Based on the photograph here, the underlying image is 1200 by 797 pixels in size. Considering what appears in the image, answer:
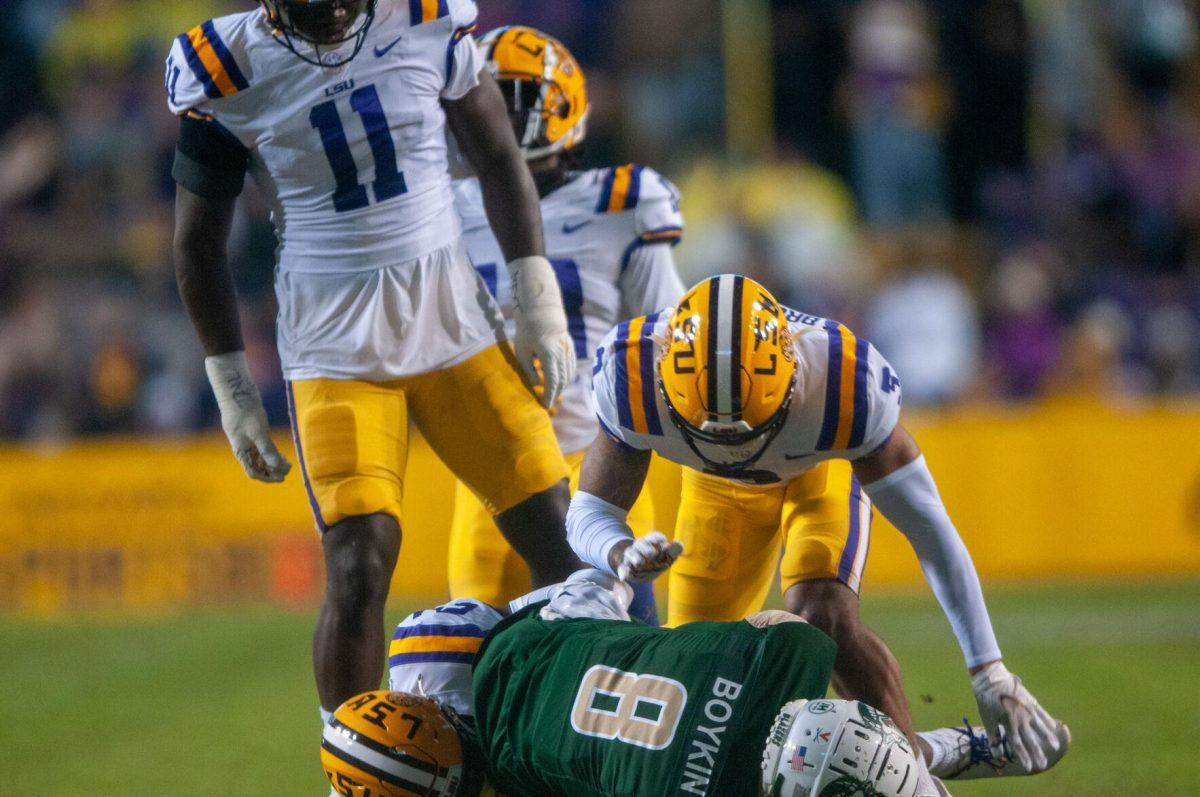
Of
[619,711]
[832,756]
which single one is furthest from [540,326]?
[832,756]

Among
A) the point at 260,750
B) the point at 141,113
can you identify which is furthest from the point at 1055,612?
the point at 141,113

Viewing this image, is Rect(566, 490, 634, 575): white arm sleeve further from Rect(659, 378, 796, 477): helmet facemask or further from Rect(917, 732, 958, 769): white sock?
Rect(917, 732, 958, 769): white sock

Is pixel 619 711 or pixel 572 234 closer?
pixel 619 711

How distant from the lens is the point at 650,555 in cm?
417

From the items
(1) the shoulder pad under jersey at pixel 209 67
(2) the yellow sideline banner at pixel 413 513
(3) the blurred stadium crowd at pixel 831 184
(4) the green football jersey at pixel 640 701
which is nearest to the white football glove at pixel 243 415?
(1) the shoulder pad under jersey at pixel 209 67

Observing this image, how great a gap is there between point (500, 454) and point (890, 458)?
3.89ft

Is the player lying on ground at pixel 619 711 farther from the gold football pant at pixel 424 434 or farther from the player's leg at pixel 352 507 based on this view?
the gold football pant at pixel 424 434

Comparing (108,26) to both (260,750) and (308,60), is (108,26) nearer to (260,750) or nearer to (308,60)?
(260,750)

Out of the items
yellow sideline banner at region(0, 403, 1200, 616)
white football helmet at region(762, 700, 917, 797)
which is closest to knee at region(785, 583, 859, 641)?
white football helmet at region(762, 700, 917, 797)

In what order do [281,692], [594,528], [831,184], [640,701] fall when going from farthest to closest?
[831,184] → [281,692] → [594,528] → [640,701]

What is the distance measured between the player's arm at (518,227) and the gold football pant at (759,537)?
568 millimetres

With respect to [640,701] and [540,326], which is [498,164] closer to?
[540,326]

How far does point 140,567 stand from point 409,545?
178 cm

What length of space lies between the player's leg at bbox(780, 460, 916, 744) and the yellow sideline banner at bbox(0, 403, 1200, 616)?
5.62 meters
